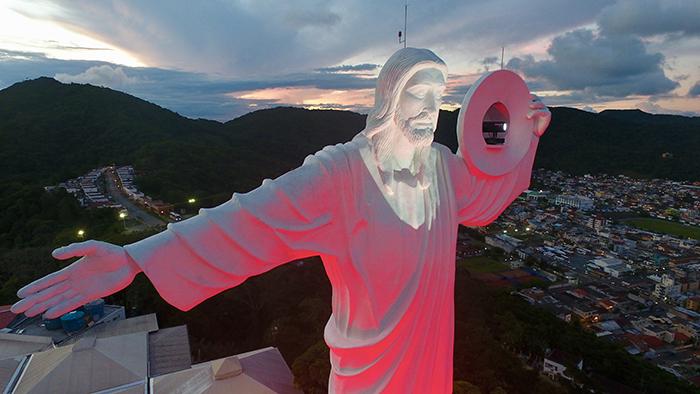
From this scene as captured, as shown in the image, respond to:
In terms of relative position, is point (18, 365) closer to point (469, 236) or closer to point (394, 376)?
point (394, 376)

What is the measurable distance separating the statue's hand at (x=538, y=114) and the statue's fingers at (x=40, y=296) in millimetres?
3630

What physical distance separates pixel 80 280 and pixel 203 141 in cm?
4648

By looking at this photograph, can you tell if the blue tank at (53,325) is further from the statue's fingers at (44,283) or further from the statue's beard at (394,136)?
the statue's beard at (394,136)

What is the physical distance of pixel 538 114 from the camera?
3.81m

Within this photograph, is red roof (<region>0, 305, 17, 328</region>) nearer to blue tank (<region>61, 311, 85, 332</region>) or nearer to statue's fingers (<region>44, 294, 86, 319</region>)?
blue tank (<region>61, 311, 85, 332</region>)

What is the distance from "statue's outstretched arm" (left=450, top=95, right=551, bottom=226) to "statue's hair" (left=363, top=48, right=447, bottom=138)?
2.57ft

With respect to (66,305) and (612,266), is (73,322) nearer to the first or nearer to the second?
(66,305)

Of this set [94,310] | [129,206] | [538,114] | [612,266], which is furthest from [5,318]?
[612,266]

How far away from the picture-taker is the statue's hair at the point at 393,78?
9.77 feet

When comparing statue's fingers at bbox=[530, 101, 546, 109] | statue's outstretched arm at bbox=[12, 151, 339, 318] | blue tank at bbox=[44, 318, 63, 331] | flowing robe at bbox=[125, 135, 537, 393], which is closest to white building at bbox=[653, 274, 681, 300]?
statue's fingers at bbox=[530, 101, 546, 109]

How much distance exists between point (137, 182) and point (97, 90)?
3180cm

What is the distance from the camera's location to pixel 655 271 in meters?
42.2

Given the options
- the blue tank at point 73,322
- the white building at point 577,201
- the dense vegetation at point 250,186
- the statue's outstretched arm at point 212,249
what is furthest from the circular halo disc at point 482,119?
the white building at point 577,201

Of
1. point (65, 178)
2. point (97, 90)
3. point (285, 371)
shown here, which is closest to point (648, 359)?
point (285, 371)
